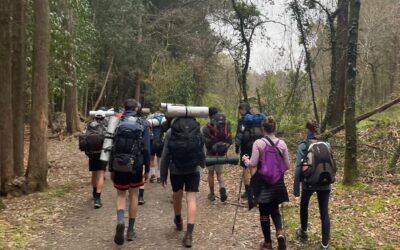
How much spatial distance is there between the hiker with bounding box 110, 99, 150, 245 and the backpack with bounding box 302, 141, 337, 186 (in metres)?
2.38

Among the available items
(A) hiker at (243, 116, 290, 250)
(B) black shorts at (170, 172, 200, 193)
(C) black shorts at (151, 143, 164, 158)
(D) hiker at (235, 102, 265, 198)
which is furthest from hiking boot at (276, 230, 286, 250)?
(C) black shorts at (151, 143, 164, 158)

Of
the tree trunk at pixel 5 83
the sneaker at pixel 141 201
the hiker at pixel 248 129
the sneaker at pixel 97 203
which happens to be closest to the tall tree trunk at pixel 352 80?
the hiker at pixel 248 129

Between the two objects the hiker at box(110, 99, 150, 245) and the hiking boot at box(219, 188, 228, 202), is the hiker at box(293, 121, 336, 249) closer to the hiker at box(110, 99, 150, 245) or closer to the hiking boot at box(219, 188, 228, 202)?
the hiker at box(110, 99, 150, 245)

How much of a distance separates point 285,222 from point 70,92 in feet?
59.1

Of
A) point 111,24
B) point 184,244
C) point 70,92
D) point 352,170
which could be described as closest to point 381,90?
point 111,24

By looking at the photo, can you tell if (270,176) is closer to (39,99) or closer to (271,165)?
(271,165)

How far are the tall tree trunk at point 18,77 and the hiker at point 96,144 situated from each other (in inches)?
92.5

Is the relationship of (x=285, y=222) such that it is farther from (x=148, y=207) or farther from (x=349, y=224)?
(x=148, y=207)

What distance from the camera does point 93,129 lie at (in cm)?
867

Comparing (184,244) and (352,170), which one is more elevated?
(352,170)

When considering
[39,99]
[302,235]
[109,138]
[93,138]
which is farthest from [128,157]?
[39,99]

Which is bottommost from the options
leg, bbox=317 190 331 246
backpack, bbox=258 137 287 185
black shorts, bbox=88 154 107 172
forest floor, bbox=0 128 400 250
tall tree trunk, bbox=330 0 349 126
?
forest floor, bbox=0 128 400 250

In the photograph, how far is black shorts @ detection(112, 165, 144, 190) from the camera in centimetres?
659

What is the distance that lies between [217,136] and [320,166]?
2934 millimetres
